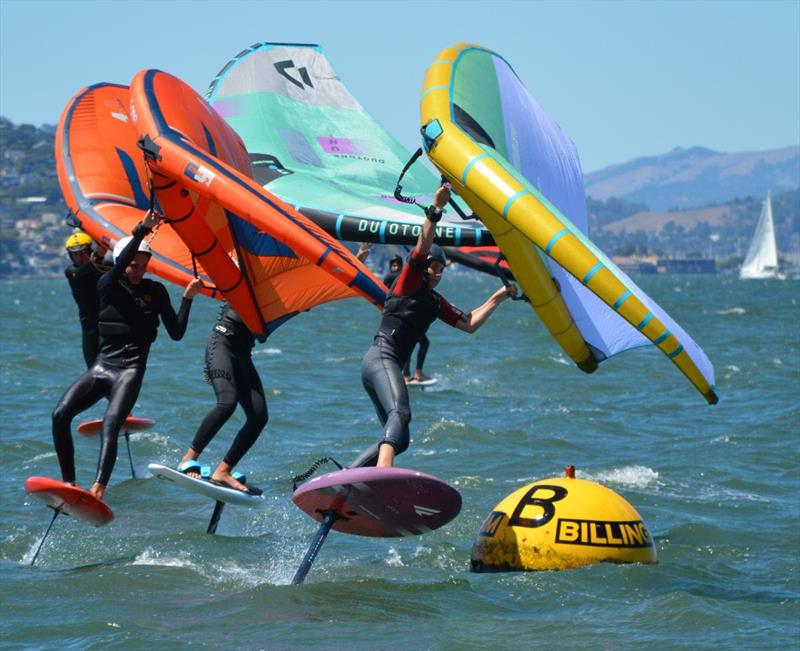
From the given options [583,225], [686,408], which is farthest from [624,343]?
[686,408]

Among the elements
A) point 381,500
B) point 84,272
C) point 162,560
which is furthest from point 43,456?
point 381,500

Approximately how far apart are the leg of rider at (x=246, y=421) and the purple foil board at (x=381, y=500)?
1.51 meters

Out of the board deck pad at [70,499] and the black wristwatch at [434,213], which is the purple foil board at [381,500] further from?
the black wristwatch at [434,213]

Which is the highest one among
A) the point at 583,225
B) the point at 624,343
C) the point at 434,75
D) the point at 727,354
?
the point at 434,75

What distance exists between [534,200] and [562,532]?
2610 millimetres

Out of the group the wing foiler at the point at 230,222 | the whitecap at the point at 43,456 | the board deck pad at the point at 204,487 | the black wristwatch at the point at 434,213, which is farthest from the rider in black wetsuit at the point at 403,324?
the whitecap at the point at 43,456

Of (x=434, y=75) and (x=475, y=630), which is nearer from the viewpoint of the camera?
(x=475, y=630)

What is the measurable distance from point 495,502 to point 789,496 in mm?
3289

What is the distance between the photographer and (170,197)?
1207 centimetres

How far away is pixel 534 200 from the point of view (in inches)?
396

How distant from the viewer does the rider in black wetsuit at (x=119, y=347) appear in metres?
11.6

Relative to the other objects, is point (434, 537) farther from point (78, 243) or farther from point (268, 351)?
point (268, 351)

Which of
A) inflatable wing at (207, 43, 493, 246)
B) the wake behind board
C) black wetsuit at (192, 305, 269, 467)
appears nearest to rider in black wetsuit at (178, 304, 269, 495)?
black wetsuit at (192, 305, 269, 467)

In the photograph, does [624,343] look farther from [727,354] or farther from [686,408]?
[727,354]
